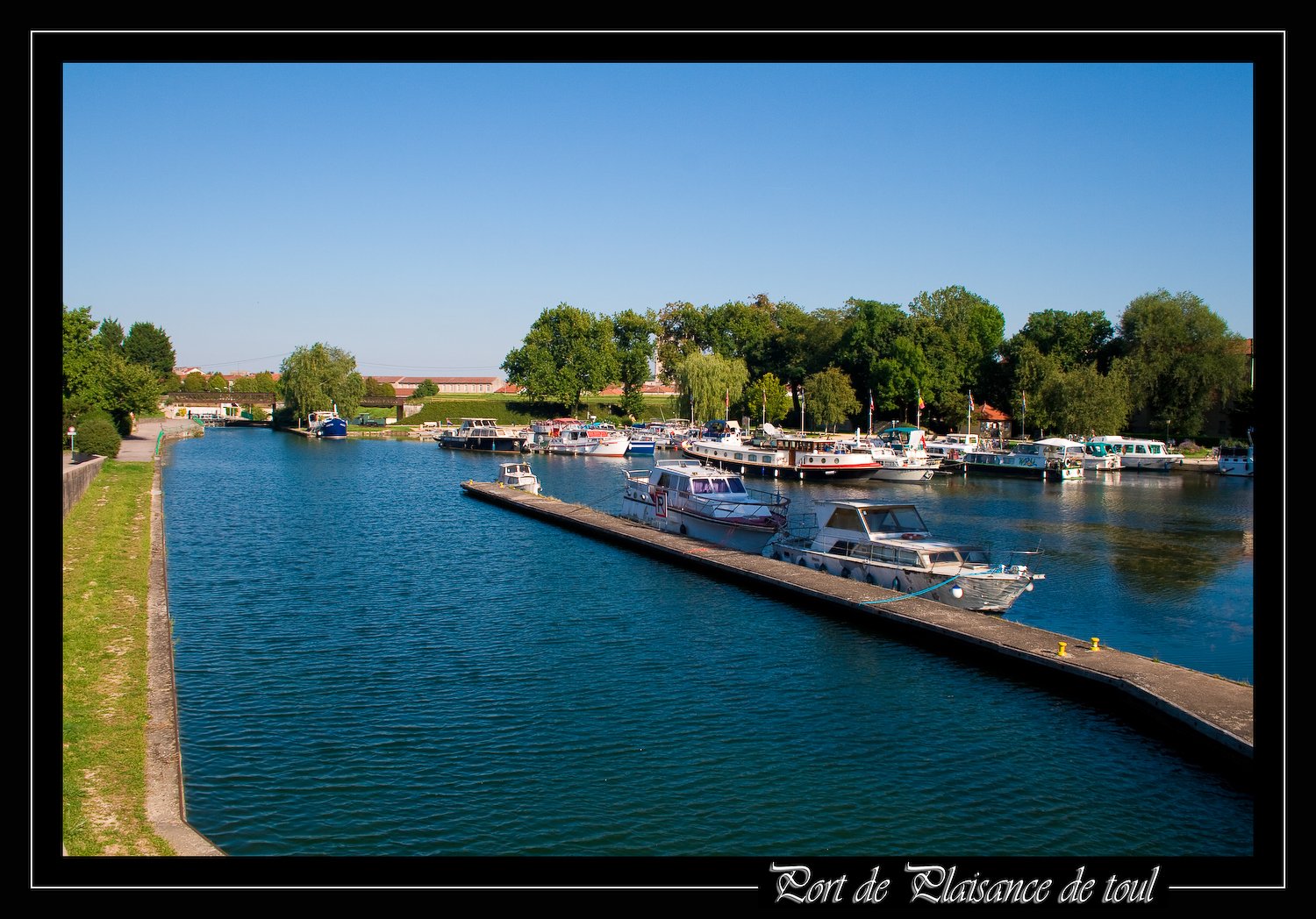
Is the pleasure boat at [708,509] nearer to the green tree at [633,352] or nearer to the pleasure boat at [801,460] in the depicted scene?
the pleasure boat at [801,460]

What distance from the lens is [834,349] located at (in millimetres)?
114750

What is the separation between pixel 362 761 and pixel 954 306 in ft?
347

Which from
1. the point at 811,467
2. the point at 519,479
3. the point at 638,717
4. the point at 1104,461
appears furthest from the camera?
the point at 1104,461

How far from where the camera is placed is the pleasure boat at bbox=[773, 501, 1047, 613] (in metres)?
→ 27.0

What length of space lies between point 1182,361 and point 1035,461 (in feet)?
71.2

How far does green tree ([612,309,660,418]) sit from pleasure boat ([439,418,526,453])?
3296 centimetres

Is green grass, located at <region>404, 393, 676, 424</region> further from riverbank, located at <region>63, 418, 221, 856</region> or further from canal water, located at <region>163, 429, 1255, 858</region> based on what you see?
riverbank, located at <region>63, 418, 221, 856</region>

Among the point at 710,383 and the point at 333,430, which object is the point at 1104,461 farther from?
the point at 333,430

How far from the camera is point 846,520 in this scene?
31.5m

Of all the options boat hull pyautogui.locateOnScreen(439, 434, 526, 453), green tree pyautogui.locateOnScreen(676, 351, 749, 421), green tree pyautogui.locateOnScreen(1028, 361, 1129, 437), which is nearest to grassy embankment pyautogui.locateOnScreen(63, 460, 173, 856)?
boat hull pyautogui.locateOnScreen(439, 434, 526, 453)

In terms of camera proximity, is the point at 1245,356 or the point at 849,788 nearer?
the point at 849,788

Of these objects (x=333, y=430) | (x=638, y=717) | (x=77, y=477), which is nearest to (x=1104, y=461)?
(x=77, y=477)
